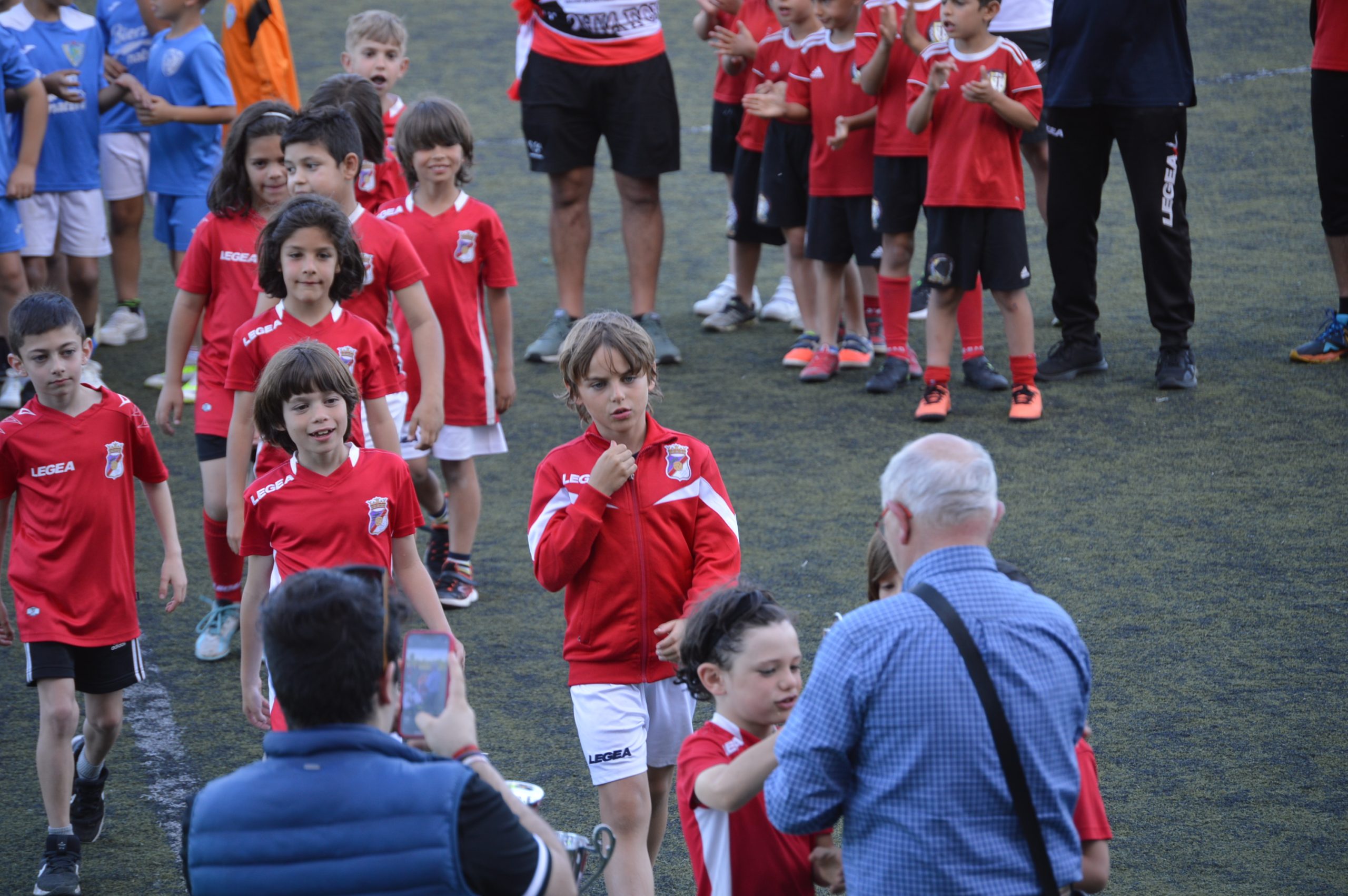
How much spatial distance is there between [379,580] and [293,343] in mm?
1888

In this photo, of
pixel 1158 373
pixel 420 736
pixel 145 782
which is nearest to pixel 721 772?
pixel 420 736

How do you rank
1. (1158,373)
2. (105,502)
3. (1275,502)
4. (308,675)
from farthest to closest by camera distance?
(1158,373) → (1275,502) → (105,502) → (308,675)

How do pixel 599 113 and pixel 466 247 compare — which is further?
pixel 599 113

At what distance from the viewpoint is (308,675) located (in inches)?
77.3

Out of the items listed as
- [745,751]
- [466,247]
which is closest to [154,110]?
[466,247]

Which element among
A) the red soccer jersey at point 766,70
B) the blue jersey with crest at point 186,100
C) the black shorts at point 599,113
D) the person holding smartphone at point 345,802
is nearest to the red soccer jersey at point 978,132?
the red soccer jersey at point 766,70

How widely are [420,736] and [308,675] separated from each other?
246mm

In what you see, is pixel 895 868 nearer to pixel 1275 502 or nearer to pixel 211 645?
pixel 211 645

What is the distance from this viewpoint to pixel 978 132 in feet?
20.4

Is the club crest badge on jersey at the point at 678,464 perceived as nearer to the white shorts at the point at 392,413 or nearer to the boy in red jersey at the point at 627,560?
the boy in red jersey at the point at 627,560

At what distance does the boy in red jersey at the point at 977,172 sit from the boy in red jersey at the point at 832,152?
1.92 feet

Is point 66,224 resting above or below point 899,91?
below

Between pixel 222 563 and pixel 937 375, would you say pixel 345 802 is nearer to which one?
pixel 222 563

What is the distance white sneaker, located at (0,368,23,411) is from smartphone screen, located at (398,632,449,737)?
18.4 ft
